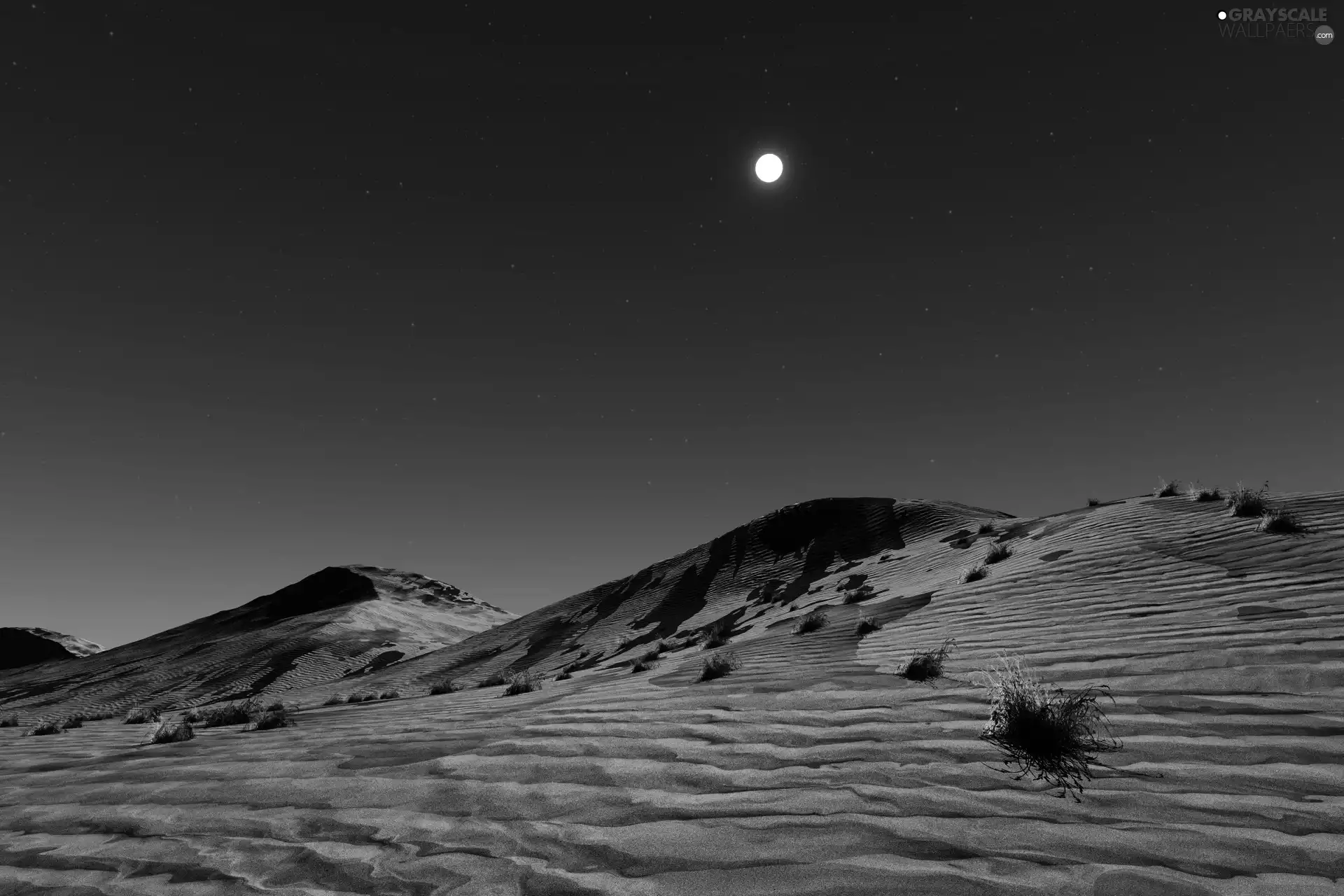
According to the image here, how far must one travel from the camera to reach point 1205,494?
963cm

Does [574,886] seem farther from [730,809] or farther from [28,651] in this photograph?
[28,651]

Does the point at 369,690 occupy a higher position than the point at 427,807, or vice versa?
the point at 427,807

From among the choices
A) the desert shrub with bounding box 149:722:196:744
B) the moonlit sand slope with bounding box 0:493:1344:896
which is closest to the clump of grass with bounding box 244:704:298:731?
the moonlit sand slope with bounding box 0:493:1344:896

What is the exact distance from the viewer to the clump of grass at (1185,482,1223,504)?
9.46 metres

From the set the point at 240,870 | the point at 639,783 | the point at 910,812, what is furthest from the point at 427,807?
the point at 910,812

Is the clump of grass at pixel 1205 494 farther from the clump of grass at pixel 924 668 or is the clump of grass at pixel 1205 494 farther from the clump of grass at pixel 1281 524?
the clump of grass at pixel 924 668

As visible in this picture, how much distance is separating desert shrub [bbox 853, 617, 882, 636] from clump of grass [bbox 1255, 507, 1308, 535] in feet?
14.2

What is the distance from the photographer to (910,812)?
2389 millimetres

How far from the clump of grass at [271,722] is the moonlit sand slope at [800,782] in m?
0.28

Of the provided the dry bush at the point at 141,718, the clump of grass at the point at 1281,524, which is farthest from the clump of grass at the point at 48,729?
the clump of grass at the point at 1281,524

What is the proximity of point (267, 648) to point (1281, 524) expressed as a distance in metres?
51.5

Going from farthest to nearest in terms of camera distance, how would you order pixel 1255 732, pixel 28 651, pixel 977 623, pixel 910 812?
pixel 28 651
pixel 977 623
pixel 1255 732
pixel 910 812

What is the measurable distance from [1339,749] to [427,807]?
397cm

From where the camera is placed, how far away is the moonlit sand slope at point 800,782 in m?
2.07
